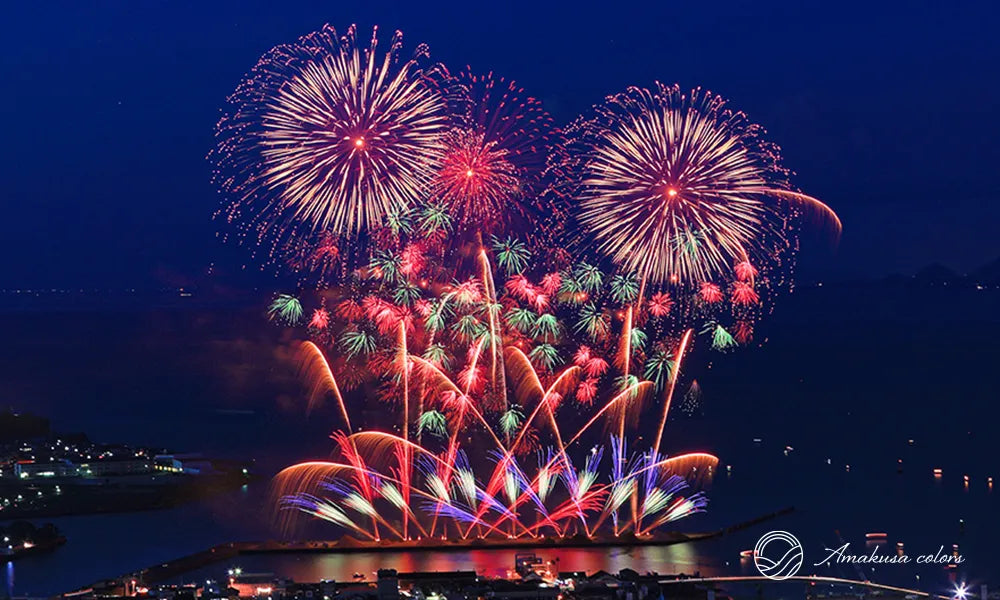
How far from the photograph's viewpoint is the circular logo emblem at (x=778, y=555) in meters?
23.3

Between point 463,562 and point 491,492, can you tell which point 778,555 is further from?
point 491,492

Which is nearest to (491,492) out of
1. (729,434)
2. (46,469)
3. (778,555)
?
(778,555)

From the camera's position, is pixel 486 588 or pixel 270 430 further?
pixel 270 430

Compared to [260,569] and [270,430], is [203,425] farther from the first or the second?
[260,569]

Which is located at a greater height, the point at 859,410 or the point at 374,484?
the point at 859,410

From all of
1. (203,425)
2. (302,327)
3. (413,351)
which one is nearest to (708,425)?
(203,425)

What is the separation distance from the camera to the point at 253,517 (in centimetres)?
3055

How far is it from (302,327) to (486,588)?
277ft

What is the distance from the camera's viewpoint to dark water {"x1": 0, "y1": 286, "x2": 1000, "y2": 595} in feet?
82.3

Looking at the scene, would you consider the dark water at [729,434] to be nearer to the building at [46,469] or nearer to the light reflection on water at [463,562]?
the light reflection on water at [463,562]

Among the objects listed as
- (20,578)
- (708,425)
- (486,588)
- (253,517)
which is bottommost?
(486,588)

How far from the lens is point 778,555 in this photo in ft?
83.6

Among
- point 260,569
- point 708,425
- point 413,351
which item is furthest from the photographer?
point 708,425

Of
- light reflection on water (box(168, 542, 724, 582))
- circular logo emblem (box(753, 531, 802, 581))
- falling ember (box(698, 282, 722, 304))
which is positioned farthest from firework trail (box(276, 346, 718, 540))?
falling ember (box(698, 282, 722, 304))
